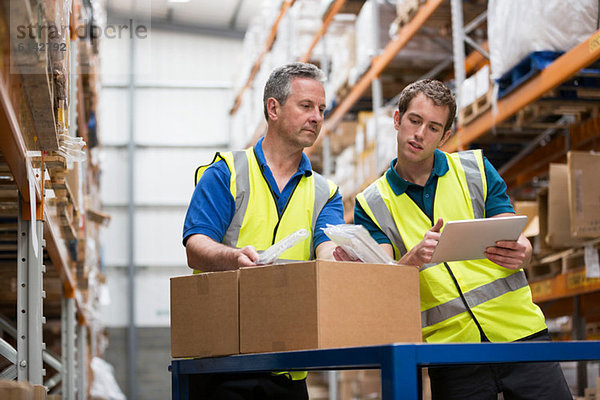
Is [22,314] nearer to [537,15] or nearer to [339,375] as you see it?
[537,15]

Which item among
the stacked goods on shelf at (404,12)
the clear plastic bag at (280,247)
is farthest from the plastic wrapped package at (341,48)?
the clear plastic bag at (280,247)

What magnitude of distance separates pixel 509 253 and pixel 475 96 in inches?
162

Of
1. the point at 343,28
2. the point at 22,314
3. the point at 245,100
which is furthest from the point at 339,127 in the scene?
the point at 22,314

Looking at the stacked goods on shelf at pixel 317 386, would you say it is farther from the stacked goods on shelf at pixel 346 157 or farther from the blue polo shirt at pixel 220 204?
the blue polo shirt at pixel 220 204

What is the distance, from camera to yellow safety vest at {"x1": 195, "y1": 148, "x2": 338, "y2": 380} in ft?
10.6

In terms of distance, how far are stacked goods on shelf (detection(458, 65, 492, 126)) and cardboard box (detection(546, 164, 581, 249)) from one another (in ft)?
2.98

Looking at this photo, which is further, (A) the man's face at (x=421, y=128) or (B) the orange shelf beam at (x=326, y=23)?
(B) the orange shelf beam at (x=326, y=23)

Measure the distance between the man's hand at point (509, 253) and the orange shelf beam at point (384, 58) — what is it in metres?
4.72

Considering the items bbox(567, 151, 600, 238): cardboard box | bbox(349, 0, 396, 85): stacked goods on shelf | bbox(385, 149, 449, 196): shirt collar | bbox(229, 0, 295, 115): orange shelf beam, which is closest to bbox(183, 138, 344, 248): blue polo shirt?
bbox(385, 149, 449, 196): shirt collar

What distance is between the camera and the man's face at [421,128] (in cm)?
321

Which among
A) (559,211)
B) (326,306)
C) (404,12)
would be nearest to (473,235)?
(326,306)

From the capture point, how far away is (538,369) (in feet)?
9.84

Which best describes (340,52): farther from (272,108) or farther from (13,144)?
(13,144)

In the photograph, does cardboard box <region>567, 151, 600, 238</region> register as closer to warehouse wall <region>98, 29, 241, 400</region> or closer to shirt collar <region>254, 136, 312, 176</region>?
shirt collar <region>254, 136, 312, 176</region>
